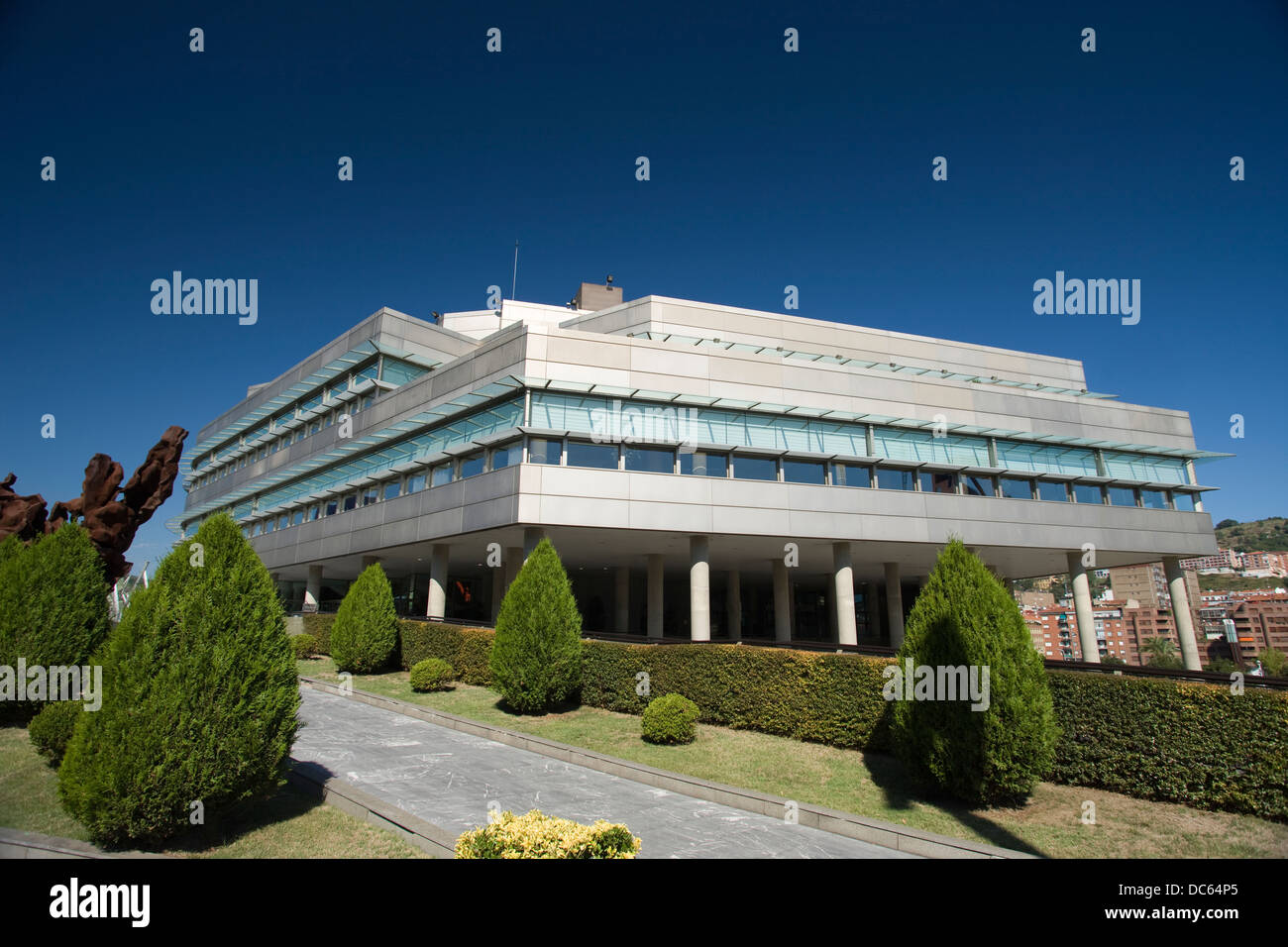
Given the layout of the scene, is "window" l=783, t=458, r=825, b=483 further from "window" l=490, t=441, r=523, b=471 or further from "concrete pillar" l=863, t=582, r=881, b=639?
"concrete pillar" l=863, t=582, r=881, b=639

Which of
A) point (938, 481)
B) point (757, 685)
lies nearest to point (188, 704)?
point (757, 685)

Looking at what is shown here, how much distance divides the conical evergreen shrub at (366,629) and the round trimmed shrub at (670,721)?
14.1 m

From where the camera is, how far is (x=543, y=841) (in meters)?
6.07

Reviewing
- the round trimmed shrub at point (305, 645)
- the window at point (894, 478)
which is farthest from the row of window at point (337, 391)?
the window at point (894, 478)

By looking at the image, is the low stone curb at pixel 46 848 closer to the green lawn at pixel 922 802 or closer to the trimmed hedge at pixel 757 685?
the green lawn at pixel 922 802

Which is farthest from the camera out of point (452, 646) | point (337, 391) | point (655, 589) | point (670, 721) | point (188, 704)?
point (337, 391)

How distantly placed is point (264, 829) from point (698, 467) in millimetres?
20765

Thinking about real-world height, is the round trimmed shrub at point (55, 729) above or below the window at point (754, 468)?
below

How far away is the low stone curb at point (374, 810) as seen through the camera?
26.3 ft

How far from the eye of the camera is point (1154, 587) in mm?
179625

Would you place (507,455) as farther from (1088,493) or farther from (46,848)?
(1088,493)

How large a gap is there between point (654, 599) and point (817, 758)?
1925 cm
